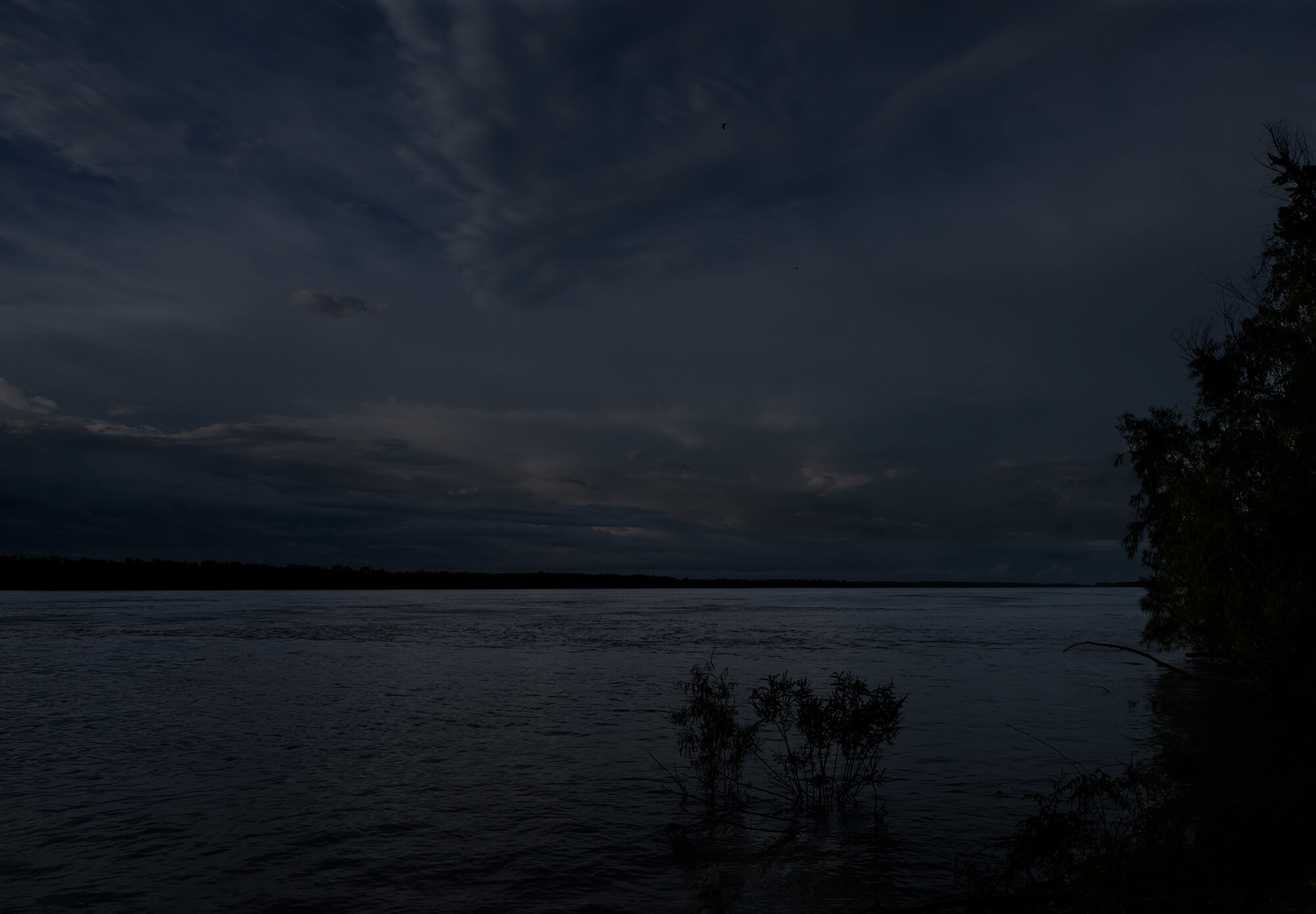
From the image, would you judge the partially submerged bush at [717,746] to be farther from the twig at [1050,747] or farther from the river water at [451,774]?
the twig at [1050,747]

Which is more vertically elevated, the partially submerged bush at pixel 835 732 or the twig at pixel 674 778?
the partially submerged bush at pixel 835 732

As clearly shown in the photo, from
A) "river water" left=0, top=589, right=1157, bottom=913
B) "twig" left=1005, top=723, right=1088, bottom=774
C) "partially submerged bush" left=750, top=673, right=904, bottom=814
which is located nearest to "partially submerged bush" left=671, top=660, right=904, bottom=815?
"partially submerged bush" left=750, top=673, right=904, bottom=814

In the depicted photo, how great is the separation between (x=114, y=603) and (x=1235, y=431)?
523 ft

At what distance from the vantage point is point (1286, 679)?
92.4 feet

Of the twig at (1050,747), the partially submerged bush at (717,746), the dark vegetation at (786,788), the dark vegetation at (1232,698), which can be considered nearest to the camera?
the dark vegetation at (1232,698)

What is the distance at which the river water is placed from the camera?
568 inches

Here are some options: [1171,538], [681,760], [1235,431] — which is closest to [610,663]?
[681,760]

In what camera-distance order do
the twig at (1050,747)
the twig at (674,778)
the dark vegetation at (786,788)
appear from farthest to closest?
the twig at (1050,747), the twig at (674,778), the dark vegetation at (786,788)

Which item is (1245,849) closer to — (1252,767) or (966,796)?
(966,796)

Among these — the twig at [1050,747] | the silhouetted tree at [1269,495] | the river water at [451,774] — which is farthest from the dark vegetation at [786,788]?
the silhouetted tree at [1269,495]

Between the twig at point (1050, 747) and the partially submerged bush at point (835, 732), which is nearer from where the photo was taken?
the partially submerged bush at point (835, 732)

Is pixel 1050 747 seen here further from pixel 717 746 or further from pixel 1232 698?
pixel 1232 698

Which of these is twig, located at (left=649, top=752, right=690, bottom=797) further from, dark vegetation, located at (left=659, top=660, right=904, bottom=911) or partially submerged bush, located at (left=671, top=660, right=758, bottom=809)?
partially submerged bush, located at (left=671, top=660, right=758, bottom=809)

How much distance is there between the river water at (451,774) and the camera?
1442 cm
